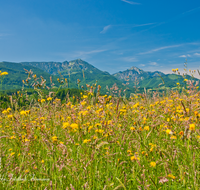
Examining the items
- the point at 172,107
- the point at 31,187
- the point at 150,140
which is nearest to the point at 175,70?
the point at 172,107

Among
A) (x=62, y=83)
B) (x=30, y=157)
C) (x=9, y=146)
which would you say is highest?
(x=62, y=83)

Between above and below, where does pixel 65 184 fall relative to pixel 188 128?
below

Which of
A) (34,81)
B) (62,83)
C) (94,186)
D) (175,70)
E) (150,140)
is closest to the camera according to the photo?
(94,186)

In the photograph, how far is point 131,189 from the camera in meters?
1.74

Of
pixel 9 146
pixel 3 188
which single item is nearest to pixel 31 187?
pixel 3 188

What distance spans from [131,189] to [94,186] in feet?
1.46

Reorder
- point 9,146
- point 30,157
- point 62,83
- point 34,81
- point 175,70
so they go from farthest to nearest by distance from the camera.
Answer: point 175,70
point 62,83
point 34,81
point 9,146
point 30,157

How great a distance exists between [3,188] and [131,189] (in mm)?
1557

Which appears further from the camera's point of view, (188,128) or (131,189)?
(131,189)

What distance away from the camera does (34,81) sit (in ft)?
12.4

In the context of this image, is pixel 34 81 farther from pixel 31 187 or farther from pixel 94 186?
pixel 94 186

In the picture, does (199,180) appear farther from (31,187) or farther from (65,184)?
(31,187)

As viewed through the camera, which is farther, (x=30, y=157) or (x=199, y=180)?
(x=30, y=157)

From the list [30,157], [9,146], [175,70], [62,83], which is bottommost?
[9,146]
